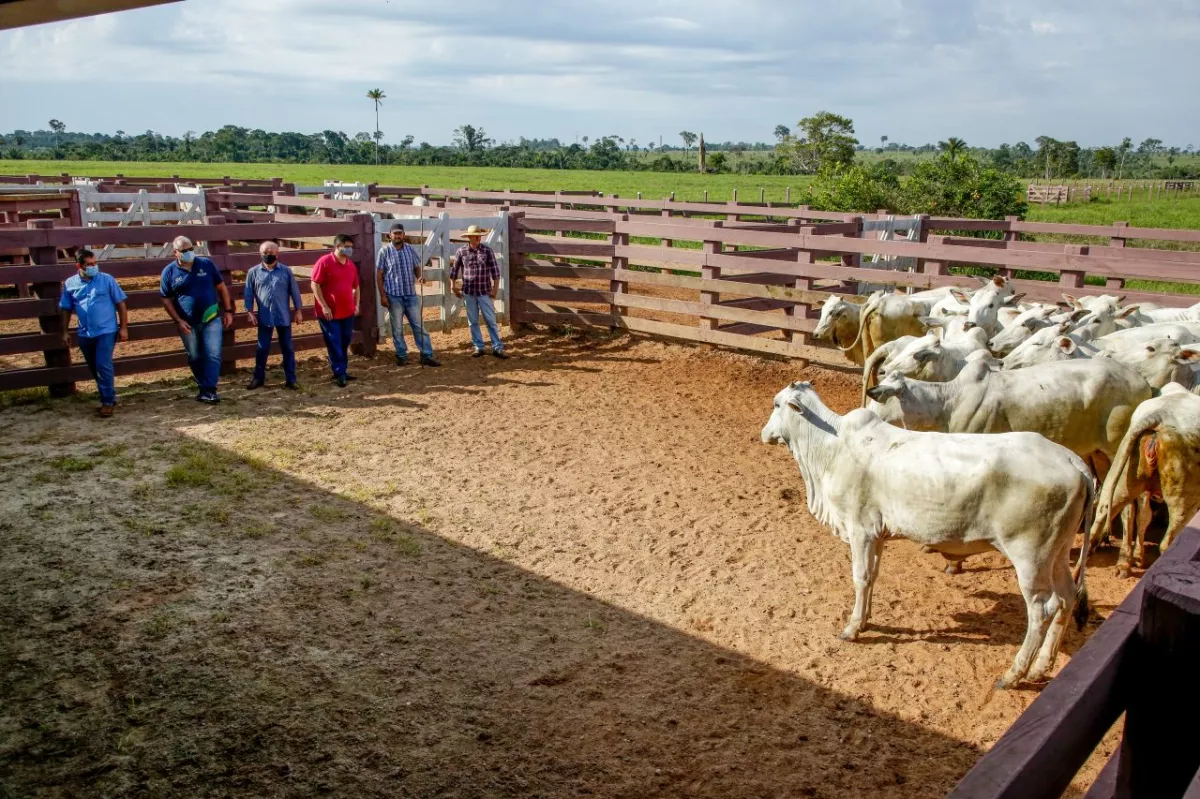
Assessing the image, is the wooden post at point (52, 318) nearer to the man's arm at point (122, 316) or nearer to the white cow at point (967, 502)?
the man's arm at point (122, 316)

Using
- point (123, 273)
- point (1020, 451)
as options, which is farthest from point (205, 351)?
point (1020, 451)

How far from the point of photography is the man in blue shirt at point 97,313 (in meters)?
9.27

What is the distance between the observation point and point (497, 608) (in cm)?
584

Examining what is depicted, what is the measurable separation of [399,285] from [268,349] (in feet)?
Answer: 6.34

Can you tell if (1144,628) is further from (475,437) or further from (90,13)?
(475,437)

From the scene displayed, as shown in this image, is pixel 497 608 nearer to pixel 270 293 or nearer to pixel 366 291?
pixel 270 293

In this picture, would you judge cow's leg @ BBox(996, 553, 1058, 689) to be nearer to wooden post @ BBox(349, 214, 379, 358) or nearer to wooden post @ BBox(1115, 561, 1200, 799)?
wooden post @ BBox(1115, 561, 1200, 799)

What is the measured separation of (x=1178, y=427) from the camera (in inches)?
215

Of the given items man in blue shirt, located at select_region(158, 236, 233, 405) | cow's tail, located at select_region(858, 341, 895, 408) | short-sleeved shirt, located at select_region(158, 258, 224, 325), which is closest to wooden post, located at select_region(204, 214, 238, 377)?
man in blue shirt, located at select_region(158, 236, 233, 405)

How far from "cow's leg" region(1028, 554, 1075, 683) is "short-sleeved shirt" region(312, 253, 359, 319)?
27.9 ft

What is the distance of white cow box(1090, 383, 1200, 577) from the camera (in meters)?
5.45

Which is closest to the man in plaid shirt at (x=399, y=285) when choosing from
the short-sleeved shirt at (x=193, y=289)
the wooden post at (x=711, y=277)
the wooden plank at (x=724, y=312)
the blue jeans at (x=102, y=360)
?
the short-sleeved shirt at (x=193, y=289)

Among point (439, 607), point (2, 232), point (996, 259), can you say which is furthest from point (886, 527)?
point (2, 232)

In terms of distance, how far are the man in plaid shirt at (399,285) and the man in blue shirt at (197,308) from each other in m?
2.23
